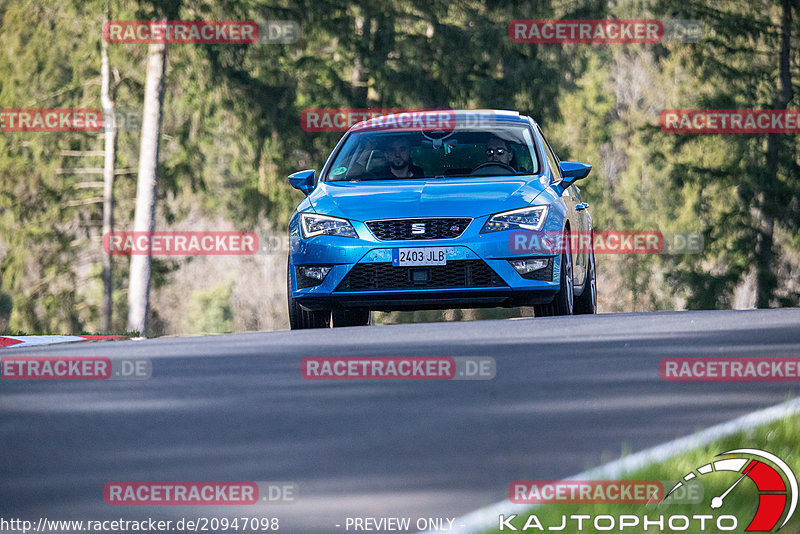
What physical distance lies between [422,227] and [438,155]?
5.02 feet

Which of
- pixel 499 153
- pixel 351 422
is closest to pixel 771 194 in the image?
pixel 499 153

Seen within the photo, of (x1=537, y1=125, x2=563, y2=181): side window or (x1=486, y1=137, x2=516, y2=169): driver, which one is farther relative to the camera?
(x1=537, y1=125, x2=563, y2=181): side window

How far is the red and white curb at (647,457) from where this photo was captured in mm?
4859

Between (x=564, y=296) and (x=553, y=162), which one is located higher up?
(x=553, y=162)

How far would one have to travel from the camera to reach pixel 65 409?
25.8 feet

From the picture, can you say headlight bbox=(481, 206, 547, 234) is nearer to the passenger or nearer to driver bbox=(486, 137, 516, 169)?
driver bbox=(486, 137, 516, 169)

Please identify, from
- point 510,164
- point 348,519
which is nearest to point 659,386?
point 348,519

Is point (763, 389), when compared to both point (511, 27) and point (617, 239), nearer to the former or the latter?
point (511, 27)

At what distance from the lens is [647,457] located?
581 centimetres

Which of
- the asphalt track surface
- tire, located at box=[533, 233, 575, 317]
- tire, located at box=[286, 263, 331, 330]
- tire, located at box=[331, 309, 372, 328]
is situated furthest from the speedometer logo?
tire, located at box=[331, 309, 372, 328]

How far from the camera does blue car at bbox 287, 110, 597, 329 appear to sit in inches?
484

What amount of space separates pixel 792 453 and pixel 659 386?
2.59 m

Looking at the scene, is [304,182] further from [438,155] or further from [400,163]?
[438,155]

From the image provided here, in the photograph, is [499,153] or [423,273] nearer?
[423,273]
